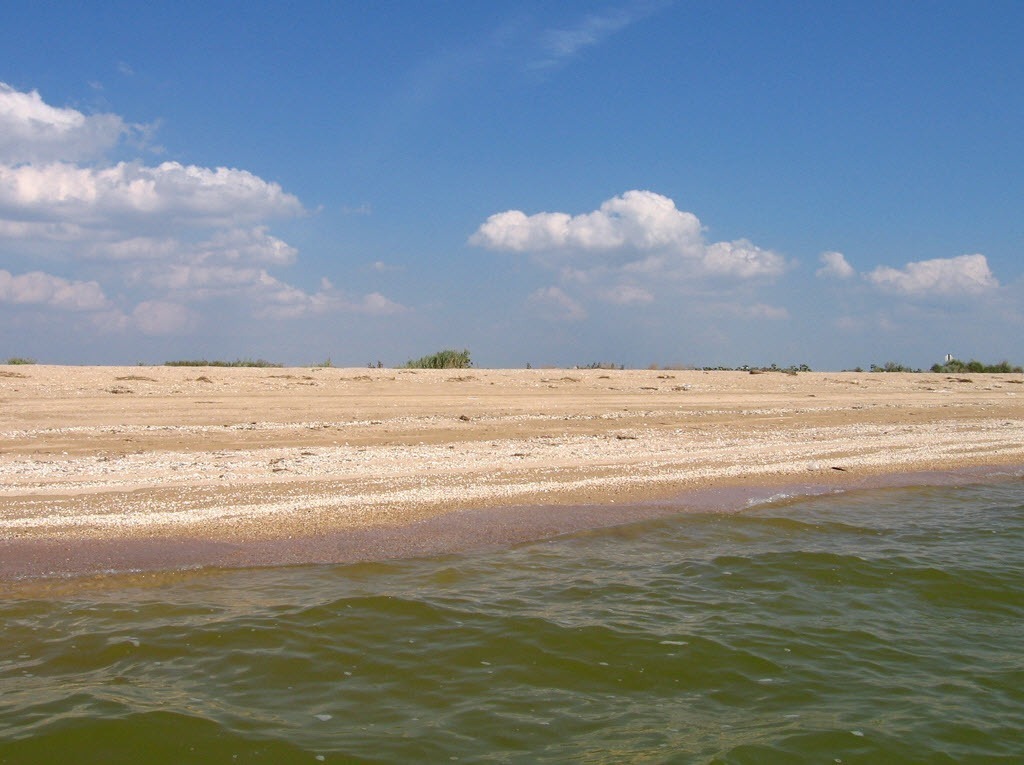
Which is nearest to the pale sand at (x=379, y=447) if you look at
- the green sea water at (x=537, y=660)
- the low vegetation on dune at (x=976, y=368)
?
the green sea water at (x=537, y=660)

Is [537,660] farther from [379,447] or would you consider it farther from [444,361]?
[444,361]

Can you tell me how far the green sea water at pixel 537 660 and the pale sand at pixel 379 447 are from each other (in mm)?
1218

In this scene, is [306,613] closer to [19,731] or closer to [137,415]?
[19,731]

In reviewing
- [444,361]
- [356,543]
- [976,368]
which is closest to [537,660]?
[356,543]

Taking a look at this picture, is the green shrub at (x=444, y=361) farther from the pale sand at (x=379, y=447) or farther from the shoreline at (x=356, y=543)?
the shoreline at (x=356, y=543)

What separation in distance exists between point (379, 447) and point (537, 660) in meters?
8.06

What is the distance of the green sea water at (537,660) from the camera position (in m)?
4.61

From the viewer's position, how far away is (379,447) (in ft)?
44.0

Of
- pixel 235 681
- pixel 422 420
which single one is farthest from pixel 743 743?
pixel 422 420

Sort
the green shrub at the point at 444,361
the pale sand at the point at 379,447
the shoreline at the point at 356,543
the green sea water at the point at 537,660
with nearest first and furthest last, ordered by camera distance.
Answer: the green sea water at the point at 537,660
the shoreline at the point at 356,543
the pale sand at the point at 379,447
the green shrub at the point at 444,361

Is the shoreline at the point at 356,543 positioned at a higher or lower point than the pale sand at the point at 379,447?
lower

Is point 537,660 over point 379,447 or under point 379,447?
under

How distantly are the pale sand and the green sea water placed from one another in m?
1.22

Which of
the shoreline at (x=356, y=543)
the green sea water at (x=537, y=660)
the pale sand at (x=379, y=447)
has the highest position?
the pale sand at (x=379, y=447)
